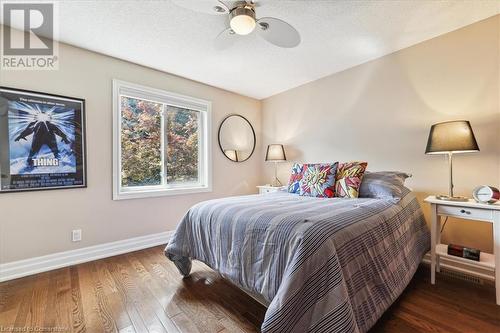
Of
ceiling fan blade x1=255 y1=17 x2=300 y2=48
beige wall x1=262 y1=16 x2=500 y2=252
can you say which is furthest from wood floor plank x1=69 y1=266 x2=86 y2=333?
beige wall x1=262 y1=16 x2=500 y2=252

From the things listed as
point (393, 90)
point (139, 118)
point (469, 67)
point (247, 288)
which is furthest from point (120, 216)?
point (469, 67)

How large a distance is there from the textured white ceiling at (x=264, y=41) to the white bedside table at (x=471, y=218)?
64.8 inches

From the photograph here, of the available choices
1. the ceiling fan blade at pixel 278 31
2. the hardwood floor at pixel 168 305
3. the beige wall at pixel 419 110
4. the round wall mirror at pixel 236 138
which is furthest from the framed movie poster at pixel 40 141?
the beige wall at pixel 419 110

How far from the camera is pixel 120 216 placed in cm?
270

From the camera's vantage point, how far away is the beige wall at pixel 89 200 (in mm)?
2105

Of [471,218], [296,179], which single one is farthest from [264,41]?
[471,218]

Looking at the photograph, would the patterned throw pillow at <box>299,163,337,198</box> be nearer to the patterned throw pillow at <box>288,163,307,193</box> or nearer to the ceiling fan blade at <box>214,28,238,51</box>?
the patterned throw pillow at <box>288,163,307,193</box>

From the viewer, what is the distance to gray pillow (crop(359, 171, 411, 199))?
6.59 ft

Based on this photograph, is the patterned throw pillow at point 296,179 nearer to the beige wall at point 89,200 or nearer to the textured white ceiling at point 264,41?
the textured white ceiling at point 264,41

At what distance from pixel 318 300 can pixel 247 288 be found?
0.52 meters

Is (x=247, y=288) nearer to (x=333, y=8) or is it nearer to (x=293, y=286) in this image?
(x=293, y=286)

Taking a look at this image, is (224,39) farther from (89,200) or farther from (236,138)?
(89,200)

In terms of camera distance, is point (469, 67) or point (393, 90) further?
point (393, 90)

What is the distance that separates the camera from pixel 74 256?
235 cm
